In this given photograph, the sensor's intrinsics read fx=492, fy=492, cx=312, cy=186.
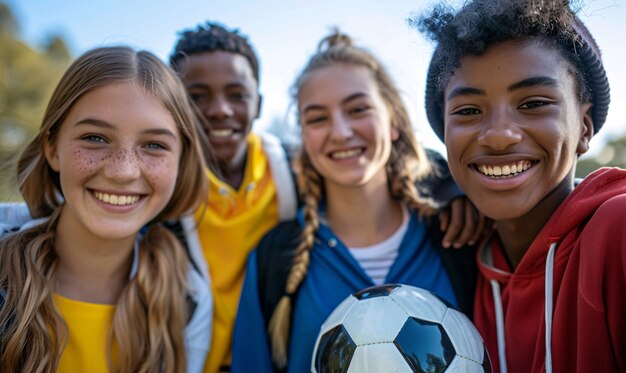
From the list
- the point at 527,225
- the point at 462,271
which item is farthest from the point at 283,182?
the point at 527,225

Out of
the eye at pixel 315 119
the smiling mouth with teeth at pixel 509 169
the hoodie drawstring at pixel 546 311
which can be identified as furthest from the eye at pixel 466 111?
the eye at pixel 315 119

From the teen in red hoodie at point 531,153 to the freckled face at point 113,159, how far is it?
4.73ft

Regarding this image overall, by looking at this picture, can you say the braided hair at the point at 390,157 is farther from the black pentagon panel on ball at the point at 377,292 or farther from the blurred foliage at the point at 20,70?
the blurred foliage at the point at 20,70

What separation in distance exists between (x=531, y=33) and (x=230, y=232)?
199 centimetres

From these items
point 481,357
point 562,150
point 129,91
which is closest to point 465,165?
point 562,150

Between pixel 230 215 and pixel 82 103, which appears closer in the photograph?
pixel 82 103

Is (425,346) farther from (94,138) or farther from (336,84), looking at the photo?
(94,138)

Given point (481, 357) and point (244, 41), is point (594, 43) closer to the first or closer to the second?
point (481, 357)

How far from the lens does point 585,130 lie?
2203 mm

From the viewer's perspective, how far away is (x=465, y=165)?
7.33 feet

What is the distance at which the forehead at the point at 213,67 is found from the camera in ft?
11.4

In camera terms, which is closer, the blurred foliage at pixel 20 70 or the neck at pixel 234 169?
the neck at pixel 234 169

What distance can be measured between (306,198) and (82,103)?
139cm

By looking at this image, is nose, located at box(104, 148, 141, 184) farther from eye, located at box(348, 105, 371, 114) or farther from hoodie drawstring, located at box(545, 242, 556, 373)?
hoodie drawstring, located at box(545, 242, 556, 373)
